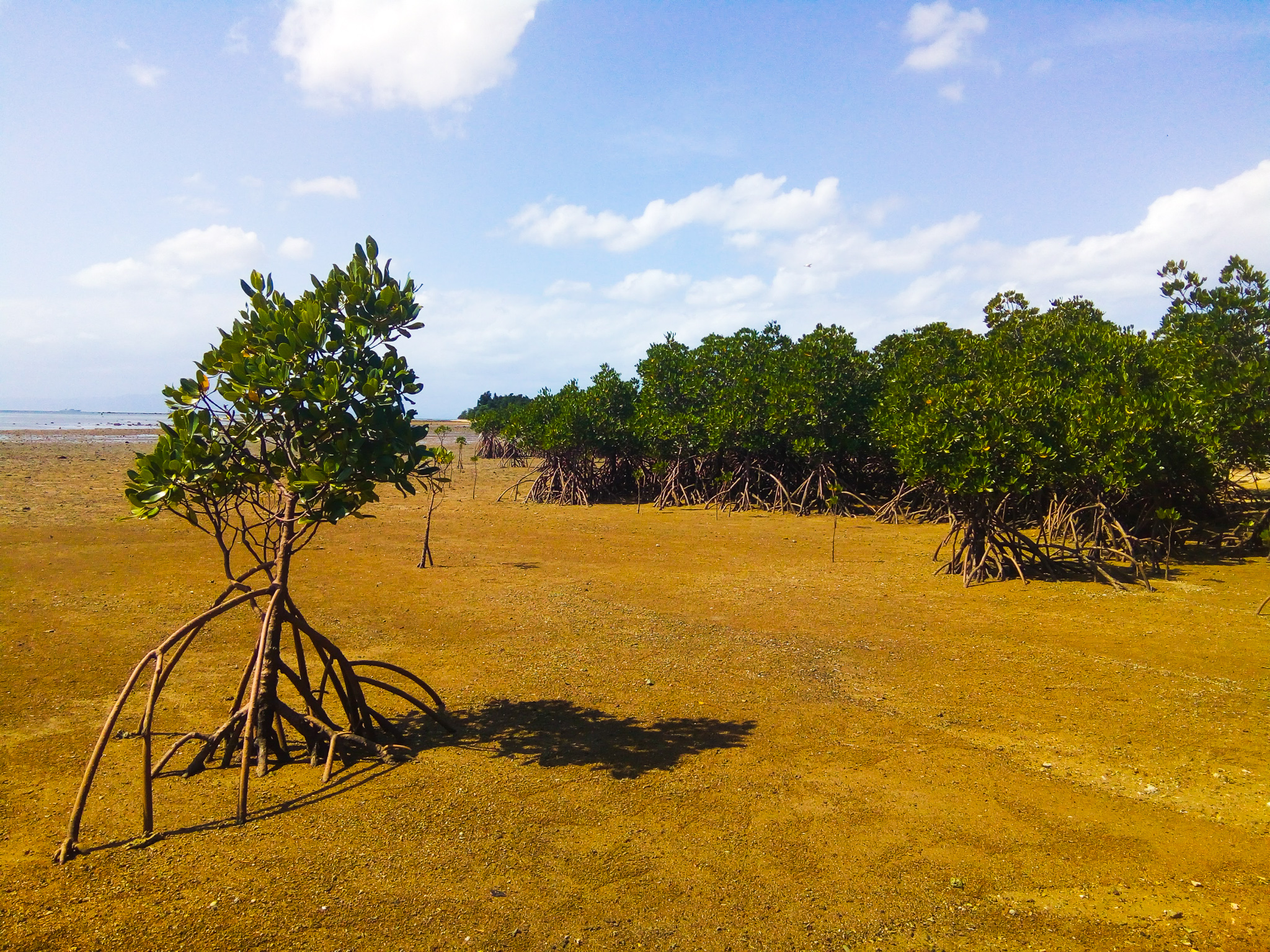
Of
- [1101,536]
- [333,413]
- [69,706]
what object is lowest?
[69,706]

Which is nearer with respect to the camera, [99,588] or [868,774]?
[868,774]

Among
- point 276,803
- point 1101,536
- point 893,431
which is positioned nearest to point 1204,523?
point 1101,536

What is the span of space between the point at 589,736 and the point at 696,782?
1.13 m

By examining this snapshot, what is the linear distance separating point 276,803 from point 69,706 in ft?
10.3

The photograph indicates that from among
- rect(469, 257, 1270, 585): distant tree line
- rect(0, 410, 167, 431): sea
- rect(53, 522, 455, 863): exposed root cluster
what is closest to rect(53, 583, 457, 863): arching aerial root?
rect(53, 522, 455, 863): exposed root cluster

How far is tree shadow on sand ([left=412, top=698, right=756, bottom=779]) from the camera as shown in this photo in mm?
5859

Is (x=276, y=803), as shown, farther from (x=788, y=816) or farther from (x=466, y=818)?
(x=788, y=816)

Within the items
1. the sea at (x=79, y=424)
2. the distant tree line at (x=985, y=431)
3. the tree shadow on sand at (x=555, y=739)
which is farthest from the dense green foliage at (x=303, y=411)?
the sea at (x=79, y=424)

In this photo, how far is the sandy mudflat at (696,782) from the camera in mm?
4008

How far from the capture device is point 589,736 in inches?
248

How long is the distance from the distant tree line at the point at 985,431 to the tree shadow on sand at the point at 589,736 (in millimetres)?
6996

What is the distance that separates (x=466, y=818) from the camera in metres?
4.95

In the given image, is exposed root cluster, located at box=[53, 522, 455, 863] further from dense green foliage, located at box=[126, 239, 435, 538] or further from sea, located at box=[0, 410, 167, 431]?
sea, located at box=[0, 410, 167, 431]

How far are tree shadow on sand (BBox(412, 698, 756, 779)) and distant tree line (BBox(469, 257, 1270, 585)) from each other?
6996 millimetres
